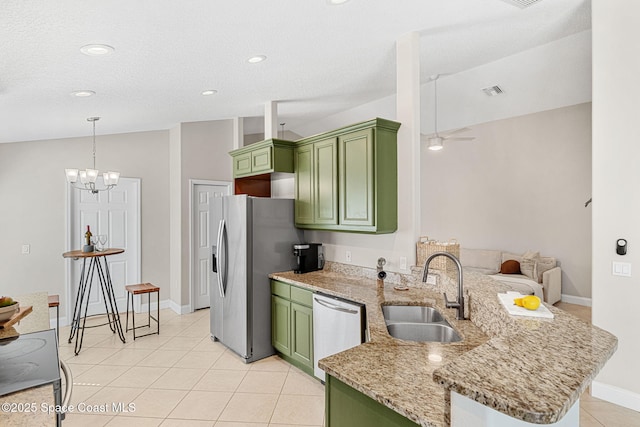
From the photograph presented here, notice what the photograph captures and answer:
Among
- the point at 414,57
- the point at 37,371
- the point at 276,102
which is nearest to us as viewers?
the point at 37,371

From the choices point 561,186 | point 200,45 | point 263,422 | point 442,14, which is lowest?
point 263,422

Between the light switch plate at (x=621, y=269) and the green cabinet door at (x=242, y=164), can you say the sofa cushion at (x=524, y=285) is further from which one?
the green cabinet door at (x=242, y=164)

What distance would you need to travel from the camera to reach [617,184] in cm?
267

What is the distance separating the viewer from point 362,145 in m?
3.05

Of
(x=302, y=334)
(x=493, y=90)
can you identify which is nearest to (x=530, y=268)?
(x=493, y=90)

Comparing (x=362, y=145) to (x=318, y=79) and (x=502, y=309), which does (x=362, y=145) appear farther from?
(x=502, y=309)

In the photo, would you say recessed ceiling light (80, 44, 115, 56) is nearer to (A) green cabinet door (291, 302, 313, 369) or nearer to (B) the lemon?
(A) green cabinet door (291, 302, 313, 369)

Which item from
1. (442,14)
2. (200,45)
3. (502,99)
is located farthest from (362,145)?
(502,99)

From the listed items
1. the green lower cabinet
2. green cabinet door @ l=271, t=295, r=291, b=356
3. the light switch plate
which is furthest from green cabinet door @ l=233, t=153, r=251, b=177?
the light switch plate

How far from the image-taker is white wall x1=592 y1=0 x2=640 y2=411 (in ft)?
8.52

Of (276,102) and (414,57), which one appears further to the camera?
(276,102)

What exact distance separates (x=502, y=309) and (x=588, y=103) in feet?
17.9

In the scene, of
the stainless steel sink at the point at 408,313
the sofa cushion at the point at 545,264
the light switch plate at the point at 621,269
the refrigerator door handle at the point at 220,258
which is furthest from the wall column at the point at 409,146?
the sofa cushion at the point at 545,264

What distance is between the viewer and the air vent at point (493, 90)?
4857 millimetres
